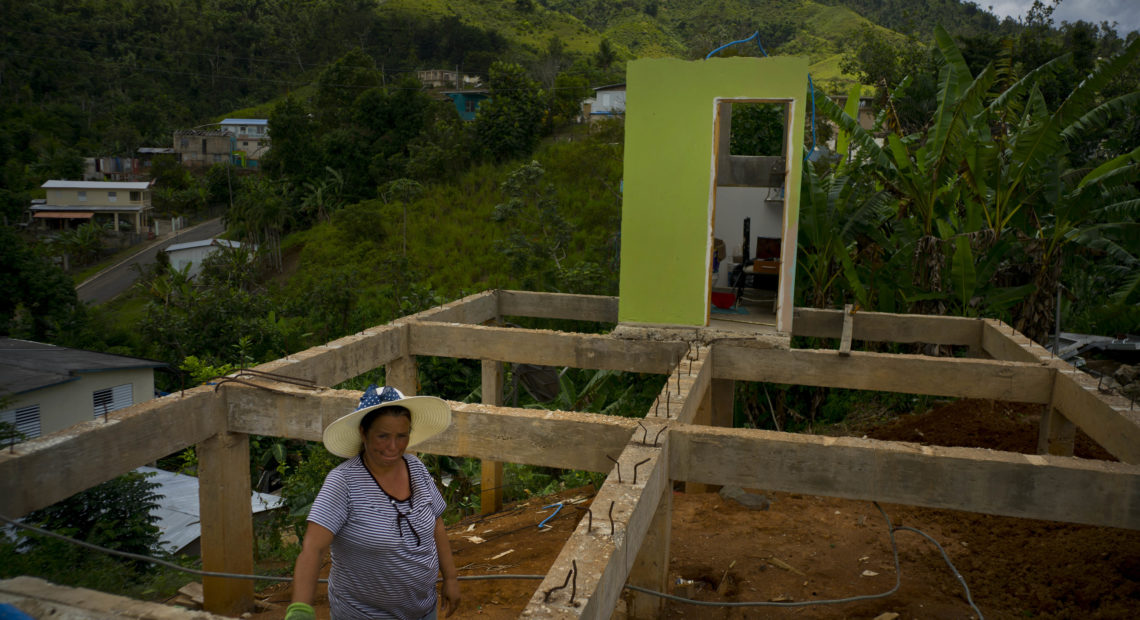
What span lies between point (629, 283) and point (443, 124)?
1090 inches

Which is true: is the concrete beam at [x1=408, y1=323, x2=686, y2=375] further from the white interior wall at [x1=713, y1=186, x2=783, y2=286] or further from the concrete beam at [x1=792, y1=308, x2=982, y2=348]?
the white interior wall at [x1=713, y1=186, x2=783, y2=286]

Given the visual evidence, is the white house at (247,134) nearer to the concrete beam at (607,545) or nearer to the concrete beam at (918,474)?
the concrete beam at (918,474)

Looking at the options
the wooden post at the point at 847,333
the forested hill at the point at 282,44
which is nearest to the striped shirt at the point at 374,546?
the wooden post at the point at 847,333

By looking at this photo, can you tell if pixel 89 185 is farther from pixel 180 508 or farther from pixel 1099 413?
pixel 1099 413

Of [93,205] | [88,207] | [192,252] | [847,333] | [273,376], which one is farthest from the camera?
[93,205]

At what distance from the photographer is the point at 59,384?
14.7 m

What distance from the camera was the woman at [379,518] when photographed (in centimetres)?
305

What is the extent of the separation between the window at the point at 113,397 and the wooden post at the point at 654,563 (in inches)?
569

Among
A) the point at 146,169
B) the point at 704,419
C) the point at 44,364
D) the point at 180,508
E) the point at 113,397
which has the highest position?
the point at 146,169

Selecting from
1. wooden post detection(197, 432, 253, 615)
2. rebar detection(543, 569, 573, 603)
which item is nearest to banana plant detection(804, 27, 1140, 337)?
wooden post detection(197, 432, 253, 615)

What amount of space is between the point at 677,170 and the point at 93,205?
38285 mm

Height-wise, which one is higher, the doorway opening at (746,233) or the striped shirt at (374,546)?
the doorway opening at (746,233)

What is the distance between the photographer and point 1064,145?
9.44 metres

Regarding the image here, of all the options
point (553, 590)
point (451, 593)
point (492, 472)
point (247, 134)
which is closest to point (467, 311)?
point (492, 472)
